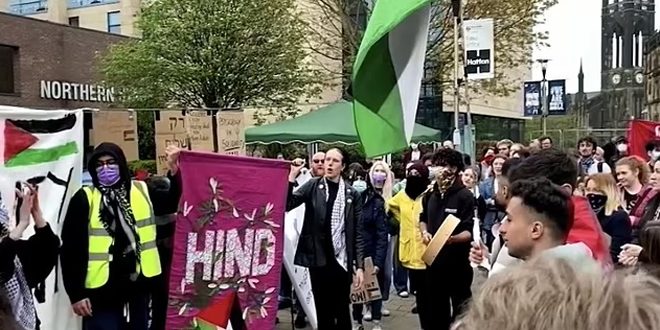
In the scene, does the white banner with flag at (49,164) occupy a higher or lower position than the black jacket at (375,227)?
higher

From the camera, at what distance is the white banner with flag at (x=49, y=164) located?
4824 millimetres

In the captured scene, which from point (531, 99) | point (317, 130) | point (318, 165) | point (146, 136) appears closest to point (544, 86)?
point (531, 99)

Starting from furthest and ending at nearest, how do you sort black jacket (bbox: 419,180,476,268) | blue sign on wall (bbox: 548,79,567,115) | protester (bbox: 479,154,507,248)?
1. blue sign on wall (bbox: 548,79,567,115)
2. protester (bbox: 479,154,507,248)
3. black jacket (bbox: 419,180,476,268)

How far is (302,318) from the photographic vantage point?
7.88 m

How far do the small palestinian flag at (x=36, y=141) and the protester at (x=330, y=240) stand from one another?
5.55ft

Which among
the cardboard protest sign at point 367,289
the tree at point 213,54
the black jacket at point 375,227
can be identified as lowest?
the cardboard protest sign at point 367,289

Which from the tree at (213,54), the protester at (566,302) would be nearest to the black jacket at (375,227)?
the protester at (566,302)

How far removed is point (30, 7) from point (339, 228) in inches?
1943

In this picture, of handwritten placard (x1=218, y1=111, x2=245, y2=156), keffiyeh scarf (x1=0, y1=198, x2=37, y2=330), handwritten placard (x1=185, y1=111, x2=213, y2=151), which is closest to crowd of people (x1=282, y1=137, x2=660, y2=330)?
handwritten placard (x1=218, y1=111, x2=245, y2=156)

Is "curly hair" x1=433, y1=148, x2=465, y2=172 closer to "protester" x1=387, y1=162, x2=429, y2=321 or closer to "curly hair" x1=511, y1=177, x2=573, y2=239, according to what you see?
"protester" x1=387, y1=162, x2=429, y2=321

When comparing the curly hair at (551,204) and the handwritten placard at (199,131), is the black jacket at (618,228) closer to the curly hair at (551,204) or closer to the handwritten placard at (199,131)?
the curly hair at (551,204)

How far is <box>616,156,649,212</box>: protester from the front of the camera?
6.57 metres

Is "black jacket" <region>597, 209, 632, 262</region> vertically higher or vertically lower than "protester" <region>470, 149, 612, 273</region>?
lower

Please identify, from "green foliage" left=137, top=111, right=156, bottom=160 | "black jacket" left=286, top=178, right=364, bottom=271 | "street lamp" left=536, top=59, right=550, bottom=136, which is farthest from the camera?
"street lamp" left=536, top=59, right=550, bottom=136
